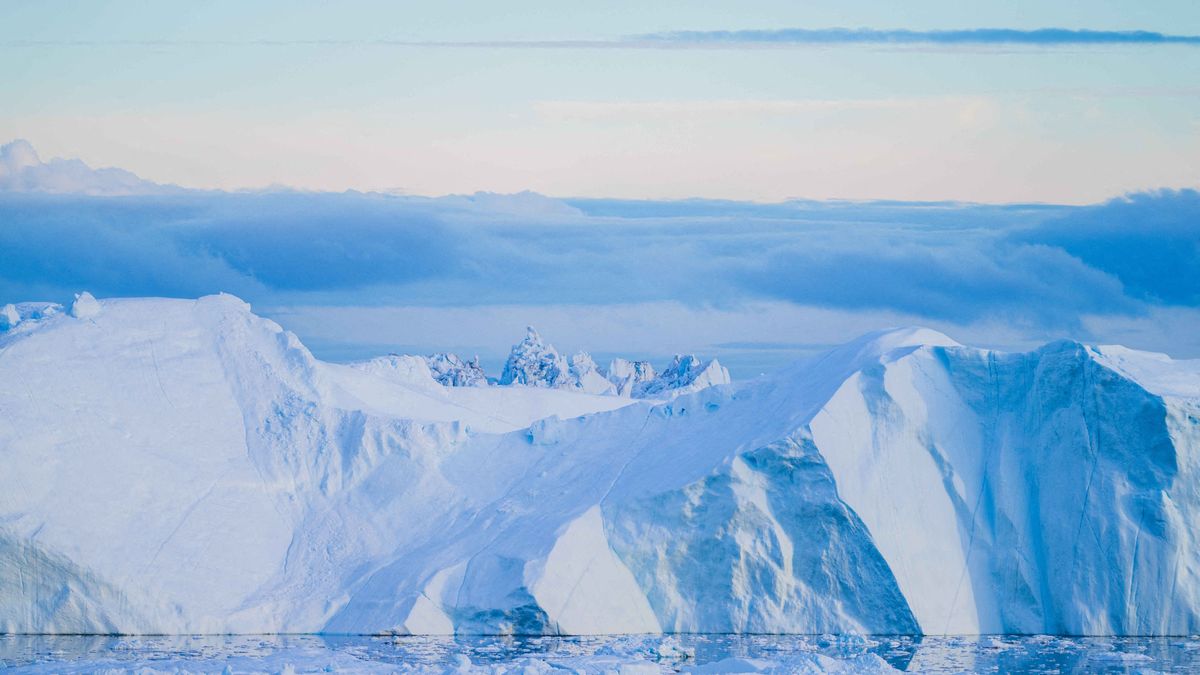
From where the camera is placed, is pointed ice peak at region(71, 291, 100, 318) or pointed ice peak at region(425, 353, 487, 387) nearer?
pointed ice peak at region(71, 291, 100, 318)

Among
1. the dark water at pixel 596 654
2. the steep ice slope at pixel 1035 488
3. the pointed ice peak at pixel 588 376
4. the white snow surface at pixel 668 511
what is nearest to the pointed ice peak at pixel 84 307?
the white snow surface at pixel 668 511

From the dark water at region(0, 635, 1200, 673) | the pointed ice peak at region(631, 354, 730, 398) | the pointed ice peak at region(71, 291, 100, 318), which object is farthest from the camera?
the pointed ice peak at region(631, 354, 730, 398)

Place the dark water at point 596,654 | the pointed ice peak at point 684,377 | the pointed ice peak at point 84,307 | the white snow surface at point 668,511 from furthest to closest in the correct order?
the pointed ice peak at point 684,377
the pointed ice peak at point 84,307
the white snow surface at point 668,511
the dark water at point 596,654

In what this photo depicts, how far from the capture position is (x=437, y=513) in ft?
103

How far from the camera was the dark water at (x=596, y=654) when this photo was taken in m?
22.6

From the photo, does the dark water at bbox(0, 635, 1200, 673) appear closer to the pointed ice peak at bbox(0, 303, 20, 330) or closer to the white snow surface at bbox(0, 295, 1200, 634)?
the white snow surface at bbox(0, 295, 1200, 634)

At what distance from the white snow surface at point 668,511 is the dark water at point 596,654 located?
70 centimetres

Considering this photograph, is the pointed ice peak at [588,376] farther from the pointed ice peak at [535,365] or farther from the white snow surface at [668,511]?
the white snow surface at [668,511]

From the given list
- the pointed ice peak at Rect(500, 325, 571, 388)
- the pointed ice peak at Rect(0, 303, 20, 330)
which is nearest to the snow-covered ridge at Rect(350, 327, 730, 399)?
the pointed ice peak at Rect(500, 325, 571, 388)

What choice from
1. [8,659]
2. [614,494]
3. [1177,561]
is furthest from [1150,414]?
[8,659]

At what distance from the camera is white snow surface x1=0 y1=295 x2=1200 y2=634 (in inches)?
1081

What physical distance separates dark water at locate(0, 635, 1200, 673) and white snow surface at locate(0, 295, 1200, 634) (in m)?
0.70

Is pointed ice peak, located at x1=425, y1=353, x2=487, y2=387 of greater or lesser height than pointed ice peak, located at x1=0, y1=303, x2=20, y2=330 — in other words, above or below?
below

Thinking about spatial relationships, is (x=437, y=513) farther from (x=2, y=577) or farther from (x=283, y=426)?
(x=2, y=577)
